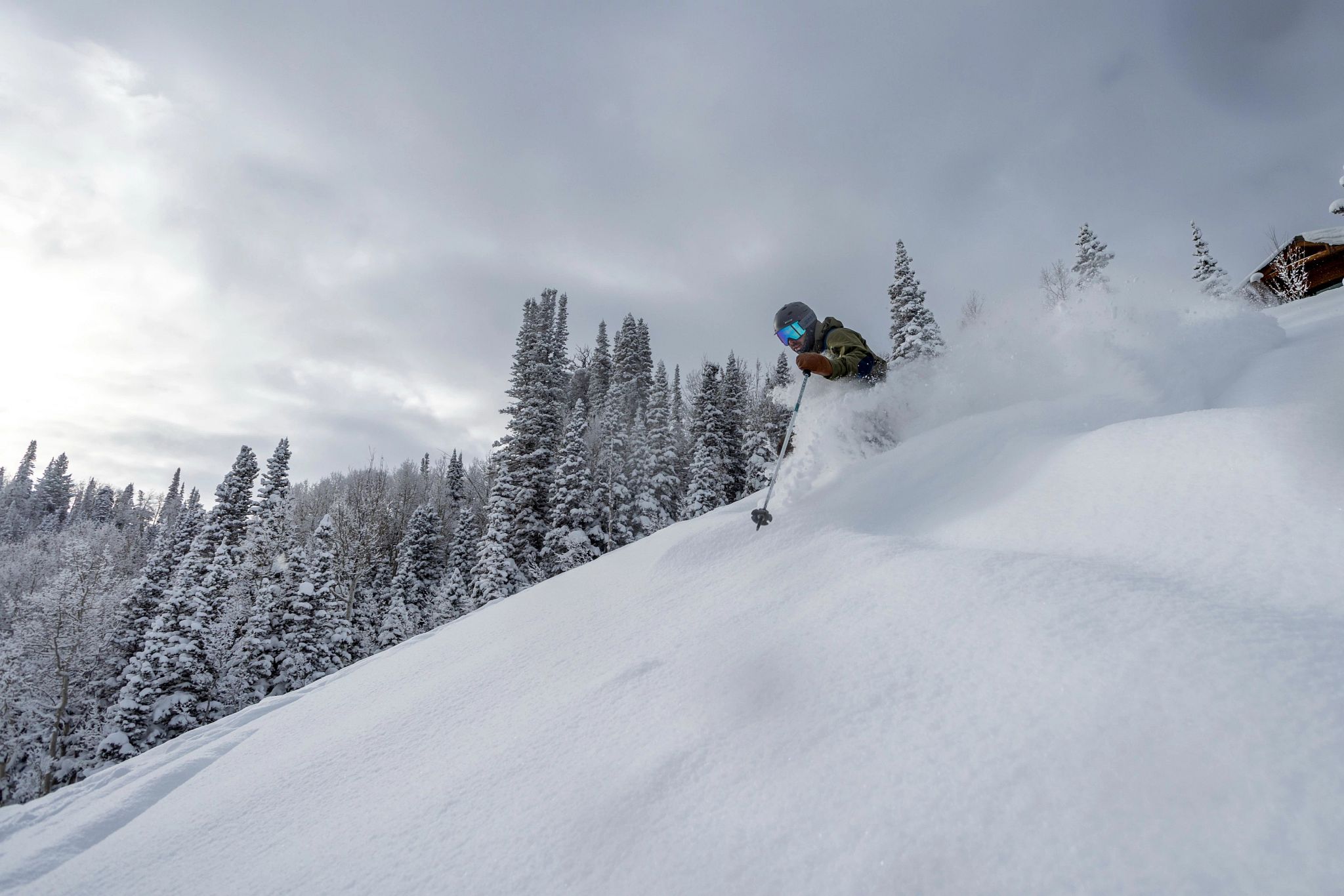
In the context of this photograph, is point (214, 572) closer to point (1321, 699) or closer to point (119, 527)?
point (1321, 699)

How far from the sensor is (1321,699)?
51.4 inches

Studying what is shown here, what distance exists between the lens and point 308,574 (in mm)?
23609

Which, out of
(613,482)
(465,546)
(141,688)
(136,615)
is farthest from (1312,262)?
(136,615)

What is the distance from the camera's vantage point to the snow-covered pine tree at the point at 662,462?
97.7 feet

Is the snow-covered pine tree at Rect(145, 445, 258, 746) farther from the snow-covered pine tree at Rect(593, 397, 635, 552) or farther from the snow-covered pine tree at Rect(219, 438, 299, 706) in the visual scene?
the snow-covered pine tree at Rect(593, 397, 635, 552)

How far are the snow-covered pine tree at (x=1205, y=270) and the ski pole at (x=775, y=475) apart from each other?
94.4ft

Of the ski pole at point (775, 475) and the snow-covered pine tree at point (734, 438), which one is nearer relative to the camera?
the ski pole at point (775, 475)

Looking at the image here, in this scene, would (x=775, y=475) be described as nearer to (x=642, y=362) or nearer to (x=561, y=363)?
(x=561, y=363)

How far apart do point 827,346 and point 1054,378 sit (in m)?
2.31

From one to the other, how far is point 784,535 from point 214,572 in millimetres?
30980

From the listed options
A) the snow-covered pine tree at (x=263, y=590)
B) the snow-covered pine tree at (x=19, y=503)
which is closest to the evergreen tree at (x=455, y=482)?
the snow-covered pine tree at (x=263, y=590)

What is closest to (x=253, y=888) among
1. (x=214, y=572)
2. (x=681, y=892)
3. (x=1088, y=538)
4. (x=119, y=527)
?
(x=681, y=892)

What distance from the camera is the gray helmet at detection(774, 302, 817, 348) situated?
21.8 ft

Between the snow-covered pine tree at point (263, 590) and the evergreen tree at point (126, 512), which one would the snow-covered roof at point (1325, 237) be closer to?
the snow-covered pine tree at point (263, 590)
